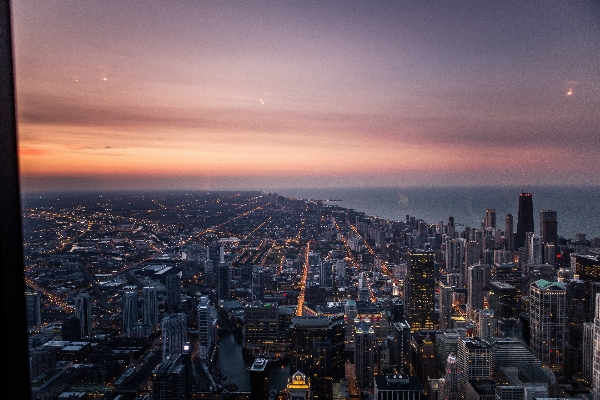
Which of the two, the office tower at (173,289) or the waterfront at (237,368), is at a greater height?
the office tower at (173,289)

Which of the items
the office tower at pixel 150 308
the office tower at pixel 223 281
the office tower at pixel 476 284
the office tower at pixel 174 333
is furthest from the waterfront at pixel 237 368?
the office tower at pixel 476 284

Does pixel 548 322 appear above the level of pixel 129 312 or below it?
below

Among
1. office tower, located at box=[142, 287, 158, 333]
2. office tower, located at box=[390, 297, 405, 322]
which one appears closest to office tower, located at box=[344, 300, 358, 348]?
office tower, located at box=[390, 297, 405, 322]

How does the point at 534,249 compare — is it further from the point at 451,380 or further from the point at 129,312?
the point at 129,312

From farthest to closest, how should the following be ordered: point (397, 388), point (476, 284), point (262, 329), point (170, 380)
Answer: point (476, 284)
point (262, 329)
point (397, 388)
point (170, 380)

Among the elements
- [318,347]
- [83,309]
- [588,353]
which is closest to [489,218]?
[588,353]

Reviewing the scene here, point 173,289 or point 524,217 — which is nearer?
point 173,289

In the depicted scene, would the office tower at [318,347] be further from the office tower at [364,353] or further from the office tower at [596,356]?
the office tower at [596,356]
